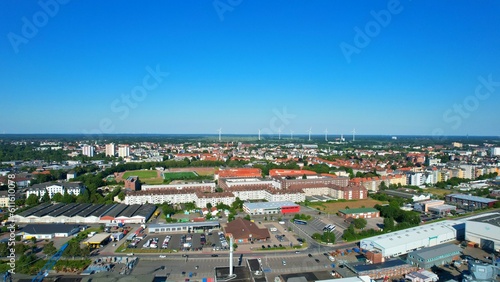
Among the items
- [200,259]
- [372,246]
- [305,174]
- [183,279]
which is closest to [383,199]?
[305,174]

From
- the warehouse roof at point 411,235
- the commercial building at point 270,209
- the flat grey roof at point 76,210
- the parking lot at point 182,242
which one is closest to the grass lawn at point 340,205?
the commercial building at point 270,209

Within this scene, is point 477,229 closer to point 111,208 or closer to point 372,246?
point 372,246

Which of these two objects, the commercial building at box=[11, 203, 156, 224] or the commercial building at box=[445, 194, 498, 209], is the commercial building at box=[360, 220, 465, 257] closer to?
the commercial building at box=[445, 194, 498, 209]

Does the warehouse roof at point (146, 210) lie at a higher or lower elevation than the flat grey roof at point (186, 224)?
lower

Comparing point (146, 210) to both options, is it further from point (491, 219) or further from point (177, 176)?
point (491, 219)

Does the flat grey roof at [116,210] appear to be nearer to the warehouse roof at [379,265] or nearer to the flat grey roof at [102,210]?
the flat grey roof at [102,210]
